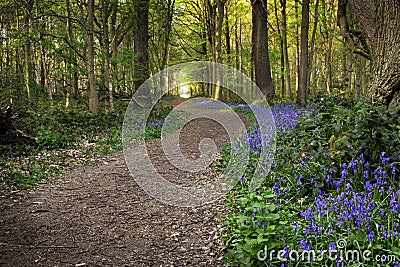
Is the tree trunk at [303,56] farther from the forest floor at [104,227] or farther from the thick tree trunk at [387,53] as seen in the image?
the forest floor at [104,227]

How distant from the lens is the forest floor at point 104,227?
355 centimetres

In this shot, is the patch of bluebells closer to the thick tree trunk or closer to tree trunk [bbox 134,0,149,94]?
the thick tree trunk

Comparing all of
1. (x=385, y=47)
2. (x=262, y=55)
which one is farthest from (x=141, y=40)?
(x=385, y=47)

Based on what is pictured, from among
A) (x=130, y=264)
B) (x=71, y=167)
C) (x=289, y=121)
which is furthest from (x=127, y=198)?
(x=289, y=121)

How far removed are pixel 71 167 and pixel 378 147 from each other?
5813 mm

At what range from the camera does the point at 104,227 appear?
4.34 meters

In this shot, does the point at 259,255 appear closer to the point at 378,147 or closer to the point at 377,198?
the point at 377,198

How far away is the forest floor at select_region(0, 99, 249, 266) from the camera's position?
3551 mm

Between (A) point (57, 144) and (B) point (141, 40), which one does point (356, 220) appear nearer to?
(A) point (57, 144)

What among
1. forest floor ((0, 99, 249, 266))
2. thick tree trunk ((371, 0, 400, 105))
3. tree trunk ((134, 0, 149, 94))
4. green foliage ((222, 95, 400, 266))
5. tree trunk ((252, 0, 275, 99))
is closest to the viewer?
green foliage ((222, 95, 400, 266))

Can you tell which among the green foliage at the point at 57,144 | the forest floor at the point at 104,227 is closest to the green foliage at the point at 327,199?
the forest floor at the point at 104,227

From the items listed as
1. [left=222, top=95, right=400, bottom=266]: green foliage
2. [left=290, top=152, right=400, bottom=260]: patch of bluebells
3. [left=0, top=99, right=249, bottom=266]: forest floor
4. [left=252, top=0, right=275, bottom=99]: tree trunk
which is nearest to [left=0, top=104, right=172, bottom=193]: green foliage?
[left=0, top=99, right=249, bottom=266]: forest floor

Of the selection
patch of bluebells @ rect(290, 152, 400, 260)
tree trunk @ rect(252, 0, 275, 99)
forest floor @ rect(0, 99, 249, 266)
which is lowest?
forest floor @ rect(0, 99, 249, 266)

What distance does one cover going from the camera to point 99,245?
385 centimetres
